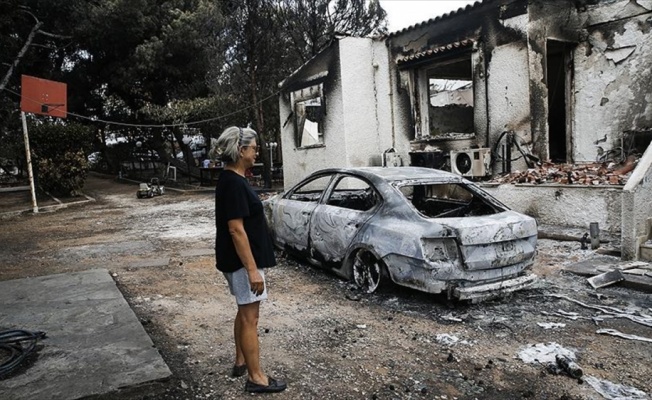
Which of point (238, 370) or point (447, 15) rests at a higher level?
point (447, 15)

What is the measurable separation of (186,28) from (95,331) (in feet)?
58.5

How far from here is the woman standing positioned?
2.87 metres

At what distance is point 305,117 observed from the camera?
14805 mm

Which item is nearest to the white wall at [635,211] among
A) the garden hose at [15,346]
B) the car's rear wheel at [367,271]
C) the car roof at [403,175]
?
the car roof at [403,175]

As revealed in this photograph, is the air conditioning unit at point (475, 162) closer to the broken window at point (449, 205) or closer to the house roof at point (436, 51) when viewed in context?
the house roof at point (436, 51)

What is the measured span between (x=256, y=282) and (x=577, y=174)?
23.5 ft

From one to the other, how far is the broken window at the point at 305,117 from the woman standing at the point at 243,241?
1038 centimetres

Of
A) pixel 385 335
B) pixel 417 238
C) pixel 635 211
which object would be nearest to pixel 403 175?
pixel 417 238

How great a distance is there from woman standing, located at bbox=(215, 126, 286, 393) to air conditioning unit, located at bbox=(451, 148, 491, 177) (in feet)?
26.5

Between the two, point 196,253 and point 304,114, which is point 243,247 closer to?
point 196,253

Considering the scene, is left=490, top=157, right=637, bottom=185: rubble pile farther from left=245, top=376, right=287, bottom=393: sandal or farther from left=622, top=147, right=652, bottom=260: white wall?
left=245, top=376, right=287, bottom=393: sandal

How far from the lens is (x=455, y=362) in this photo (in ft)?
11.6

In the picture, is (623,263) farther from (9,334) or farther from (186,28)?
(186,28)

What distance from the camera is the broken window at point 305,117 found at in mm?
13414
